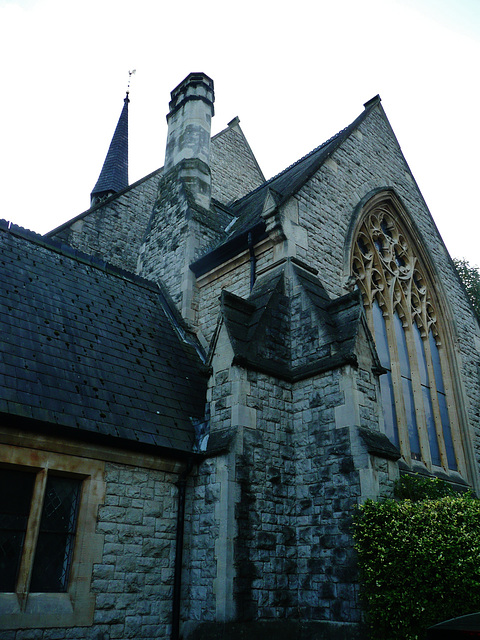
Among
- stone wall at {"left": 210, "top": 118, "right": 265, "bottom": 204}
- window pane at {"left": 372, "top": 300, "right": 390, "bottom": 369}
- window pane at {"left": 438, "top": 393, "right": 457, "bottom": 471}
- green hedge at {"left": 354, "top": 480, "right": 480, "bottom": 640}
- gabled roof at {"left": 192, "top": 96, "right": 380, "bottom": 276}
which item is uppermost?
stone wall at {"left": 210, "top": 118, "right": 265, "bottom": 204}

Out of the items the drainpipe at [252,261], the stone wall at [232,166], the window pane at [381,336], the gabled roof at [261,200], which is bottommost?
the window pane at [381,336]

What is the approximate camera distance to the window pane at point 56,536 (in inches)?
254

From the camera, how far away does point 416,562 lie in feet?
20.8

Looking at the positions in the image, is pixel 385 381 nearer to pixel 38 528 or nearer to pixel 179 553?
pixel 179 553

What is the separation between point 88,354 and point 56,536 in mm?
2742

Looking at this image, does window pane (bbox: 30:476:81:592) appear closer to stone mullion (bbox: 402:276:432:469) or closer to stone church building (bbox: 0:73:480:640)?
stone church building (bbox: 0:73:480:640)

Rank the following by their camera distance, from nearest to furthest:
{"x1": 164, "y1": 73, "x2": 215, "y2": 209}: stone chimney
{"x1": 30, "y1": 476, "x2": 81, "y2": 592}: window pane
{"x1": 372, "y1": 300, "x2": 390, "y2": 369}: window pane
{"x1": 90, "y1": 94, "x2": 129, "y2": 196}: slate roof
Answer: {"x1": 30, "y1": 476, "x2": 81, "y2": 592}: window pane, {"x1": 372, "y1": 300, "x2": 390, "y2": 369}: window pane, {"x1": 164, "y1": 73, "x2": 215, "y2": 209}: stone chimney, {"x1": 90, "y1": 94, "x2": 129, "y2": 196}: slate roof

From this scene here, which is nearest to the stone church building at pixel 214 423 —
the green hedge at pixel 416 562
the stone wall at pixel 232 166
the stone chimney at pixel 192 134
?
the green hedge at pixel 416 562

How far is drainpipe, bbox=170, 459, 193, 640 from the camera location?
7173mm

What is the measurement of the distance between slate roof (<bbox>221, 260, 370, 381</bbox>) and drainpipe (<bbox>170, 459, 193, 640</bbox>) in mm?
1978

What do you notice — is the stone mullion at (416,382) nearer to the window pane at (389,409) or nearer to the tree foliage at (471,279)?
the window pane at (389,409)

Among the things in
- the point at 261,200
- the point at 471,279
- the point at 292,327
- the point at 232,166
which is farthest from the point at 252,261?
the point at 471,279

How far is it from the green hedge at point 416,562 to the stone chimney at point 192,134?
905 centimetres

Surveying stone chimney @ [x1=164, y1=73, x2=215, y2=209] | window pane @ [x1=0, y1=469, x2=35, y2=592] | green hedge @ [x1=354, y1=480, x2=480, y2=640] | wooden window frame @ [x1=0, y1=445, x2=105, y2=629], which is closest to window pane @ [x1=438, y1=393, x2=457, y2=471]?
green hedge @ [x1=354, y1=480, x2=480, y2=640]
